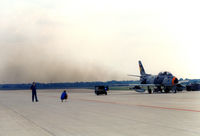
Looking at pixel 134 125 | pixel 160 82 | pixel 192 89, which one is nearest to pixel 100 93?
pixel 160 82

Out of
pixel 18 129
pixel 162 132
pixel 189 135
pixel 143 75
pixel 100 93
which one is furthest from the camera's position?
pixel 143 75

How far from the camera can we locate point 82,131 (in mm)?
11227

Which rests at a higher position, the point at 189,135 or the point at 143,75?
the point at 143,75

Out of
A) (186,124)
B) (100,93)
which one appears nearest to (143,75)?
(100,93)

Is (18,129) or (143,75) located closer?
(18,129)

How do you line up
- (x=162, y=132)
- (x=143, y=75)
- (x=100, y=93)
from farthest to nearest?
(x=143, y=75)
(x=100, y=93)
(x=162, y=132)

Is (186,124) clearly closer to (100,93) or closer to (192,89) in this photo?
(100,93)

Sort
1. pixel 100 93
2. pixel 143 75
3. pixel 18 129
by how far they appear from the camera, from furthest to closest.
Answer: pixel 143 75, pixel 100 93, pixel 18 129

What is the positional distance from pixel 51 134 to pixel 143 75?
5237 cm

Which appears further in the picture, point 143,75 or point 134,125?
point 143,75

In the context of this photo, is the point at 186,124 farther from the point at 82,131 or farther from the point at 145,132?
the point at 82,131

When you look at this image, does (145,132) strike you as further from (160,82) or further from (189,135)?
(160,82)

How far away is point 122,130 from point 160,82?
4185cm

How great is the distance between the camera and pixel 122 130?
37.1 ft
